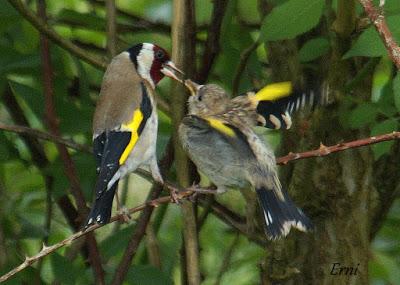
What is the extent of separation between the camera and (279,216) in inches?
136

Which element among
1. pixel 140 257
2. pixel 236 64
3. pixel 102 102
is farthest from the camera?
pixel 140 257

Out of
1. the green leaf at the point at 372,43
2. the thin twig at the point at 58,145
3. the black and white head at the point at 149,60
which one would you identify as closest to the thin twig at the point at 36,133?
the thin twig at the point at 58,145

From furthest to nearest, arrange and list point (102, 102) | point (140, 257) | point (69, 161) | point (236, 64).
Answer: point (140, 257) → point (236, 64) → point (69, 161) → point (102, 102)

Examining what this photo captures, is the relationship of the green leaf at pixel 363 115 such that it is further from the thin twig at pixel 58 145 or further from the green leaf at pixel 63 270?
the green leaf at pixel 63 270

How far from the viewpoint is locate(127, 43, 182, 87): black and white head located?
441cm

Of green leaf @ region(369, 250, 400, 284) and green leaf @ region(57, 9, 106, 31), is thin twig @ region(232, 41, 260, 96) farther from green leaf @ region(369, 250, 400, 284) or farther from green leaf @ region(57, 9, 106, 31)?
green leaf @ region(369, 250, 400, 284)

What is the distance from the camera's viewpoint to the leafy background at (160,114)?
158 inches

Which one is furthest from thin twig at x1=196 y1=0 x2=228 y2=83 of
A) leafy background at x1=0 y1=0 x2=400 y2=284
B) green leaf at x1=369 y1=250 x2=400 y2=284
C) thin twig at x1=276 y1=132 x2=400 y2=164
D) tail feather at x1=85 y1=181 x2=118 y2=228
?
thin twig at x1=276 y1=132 x2=400 y2=164

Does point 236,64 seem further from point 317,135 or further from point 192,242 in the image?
point 192,242

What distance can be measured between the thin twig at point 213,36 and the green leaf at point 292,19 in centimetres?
86

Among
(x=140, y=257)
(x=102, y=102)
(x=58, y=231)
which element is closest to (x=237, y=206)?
(x=140, y=257)

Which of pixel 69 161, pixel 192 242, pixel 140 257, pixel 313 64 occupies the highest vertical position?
pixel 313 64

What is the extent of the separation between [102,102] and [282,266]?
96 centimetres

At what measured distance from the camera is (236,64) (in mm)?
4633
